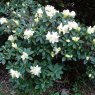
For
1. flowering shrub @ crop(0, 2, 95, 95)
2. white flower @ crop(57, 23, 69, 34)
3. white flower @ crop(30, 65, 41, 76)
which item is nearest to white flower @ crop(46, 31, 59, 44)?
flowering shrub @ crop(0, 2, 95, 95)

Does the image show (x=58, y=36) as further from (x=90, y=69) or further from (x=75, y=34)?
(x=90, y=69)

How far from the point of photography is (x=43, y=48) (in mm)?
3734

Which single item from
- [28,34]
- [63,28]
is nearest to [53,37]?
[63,28]

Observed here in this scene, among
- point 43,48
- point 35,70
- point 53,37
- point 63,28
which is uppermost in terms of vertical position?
point 63,28

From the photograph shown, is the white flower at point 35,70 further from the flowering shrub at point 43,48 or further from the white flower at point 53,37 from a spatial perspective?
the white flower at point 53,37

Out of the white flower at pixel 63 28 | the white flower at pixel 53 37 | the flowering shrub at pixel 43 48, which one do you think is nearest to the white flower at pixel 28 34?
the flowering shrub at pixel 43 48

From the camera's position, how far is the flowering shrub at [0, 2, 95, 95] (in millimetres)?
3670

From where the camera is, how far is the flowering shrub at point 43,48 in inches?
144

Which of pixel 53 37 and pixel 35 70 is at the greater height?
pixel 53 37

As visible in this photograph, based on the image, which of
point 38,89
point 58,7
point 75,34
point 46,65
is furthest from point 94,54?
point 58,7

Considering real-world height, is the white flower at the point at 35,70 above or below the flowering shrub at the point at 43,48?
below

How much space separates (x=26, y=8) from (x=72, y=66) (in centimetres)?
120

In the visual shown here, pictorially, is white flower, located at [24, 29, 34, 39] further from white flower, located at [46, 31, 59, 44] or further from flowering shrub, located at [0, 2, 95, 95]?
white flower, located at [46, 31, 59, 44]

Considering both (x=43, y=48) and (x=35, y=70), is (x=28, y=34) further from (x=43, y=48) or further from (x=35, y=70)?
(x=35, y=70)
